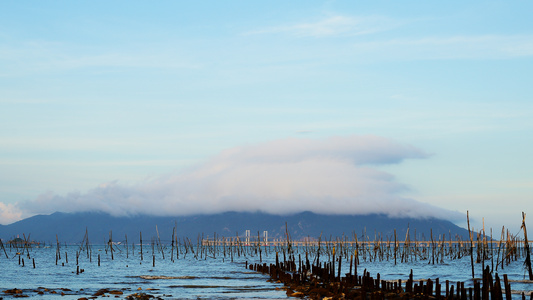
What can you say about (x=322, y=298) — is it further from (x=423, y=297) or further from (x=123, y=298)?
(x=123, y=298)

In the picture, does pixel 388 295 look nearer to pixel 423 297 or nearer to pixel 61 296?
pixel 423 297

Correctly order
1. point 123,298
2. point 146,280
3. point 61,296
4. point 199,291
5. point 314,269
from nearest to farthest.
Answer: point 123,298 < point 61,296 < point 199,291 < point 314,269 < point 146,280

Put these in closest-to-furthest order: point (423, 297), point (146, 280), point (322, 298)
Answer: point (423, 297) < point (322, 298) < point (146, 280)

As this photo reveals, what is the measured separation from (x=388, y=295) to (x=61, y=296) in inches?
793

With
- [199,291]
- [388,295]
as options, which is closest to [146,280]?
[199,291]

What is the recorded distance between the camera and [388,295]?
94.4 ft

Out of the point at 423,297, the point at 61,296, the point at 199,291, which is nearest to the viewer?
the point at 423,297

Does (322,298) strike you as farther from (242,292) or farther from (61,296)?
(61,296)

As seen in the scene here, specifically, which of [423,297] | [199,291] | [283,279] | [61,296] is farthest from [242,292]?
[423,297]

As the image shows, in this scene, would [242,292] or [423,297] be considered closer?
[423,297]

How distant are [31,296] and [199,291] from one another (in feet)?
35.2

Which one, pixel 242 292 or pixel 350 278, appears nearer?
pixel 350 278

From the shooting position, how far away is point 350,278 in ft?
116

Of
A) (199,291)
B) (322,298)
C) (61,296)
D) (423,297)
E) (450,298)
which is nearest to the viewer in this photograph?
(450,298)
